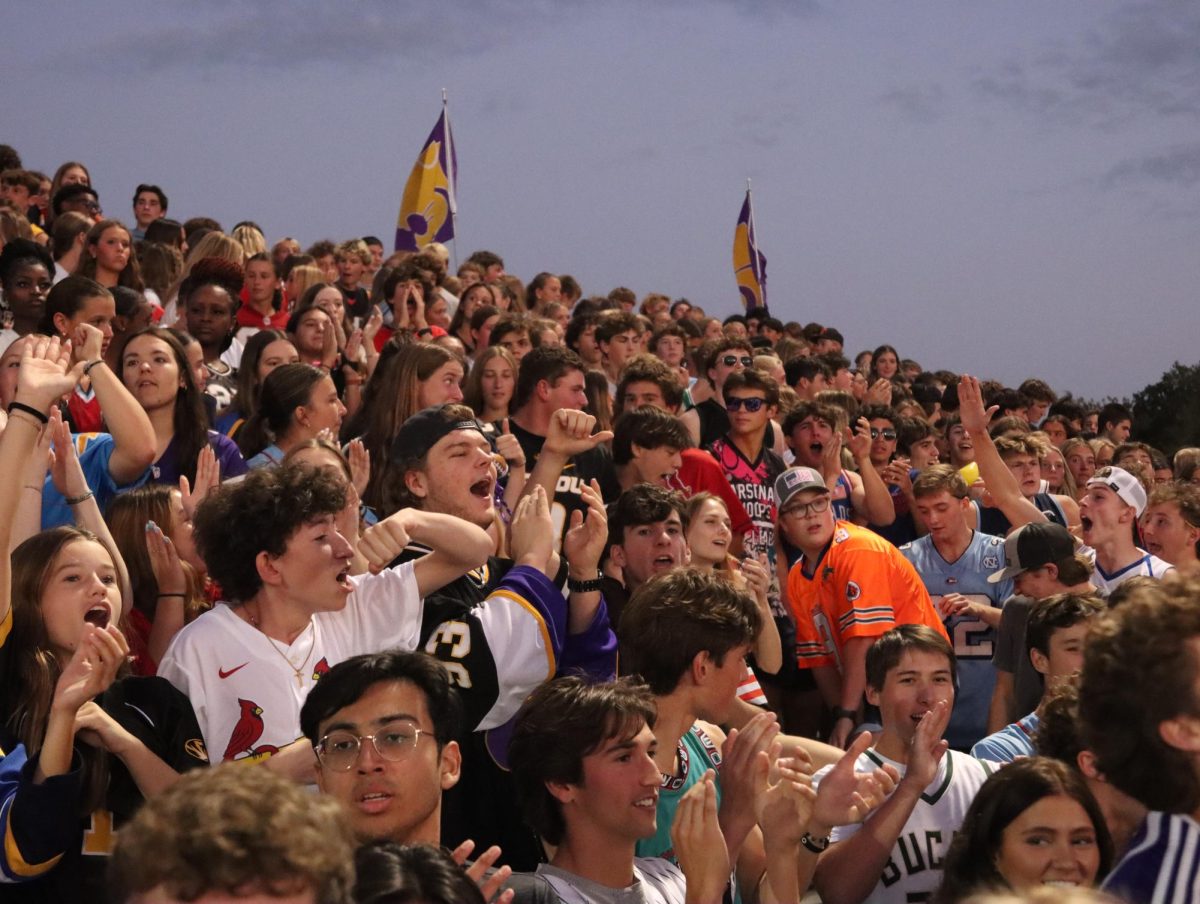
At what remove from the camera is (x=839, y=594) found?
7.93m

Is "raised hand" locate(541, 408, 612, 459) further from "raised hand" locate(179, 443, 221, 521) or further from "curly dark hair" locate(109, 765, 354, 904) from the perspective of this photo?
"curly dark hair" locate(109, 765, 354, 904)

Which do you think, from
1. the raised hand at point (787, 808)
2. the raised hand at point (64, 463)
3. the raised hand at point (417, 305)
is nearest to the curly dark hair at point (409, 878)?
the raised hand at point (787, 808)

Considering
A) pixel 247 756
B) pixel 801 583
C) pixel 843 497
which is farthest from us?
pixel 843 497

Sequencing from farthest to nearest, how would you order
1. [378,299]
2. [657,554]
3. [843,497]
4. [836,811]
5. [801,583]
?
1. [378,299]
2. [843,497]
3. [801,583]
4. [657,554]
5. [836,811]

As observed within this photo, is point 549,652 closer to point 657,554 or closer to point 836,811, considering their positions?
point 836,811

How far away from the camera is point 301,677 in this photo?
14.3 feet

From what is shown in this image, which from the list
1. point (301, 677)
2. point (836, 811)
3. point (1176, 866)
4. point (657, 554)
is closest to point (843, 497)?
point (657, 554)

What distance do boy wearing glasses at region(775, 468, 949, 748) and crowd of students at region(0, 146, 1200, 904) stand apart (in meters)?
0.02

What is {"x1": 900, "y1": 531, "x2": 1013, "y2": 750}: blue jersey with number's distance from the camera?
764 centimetres

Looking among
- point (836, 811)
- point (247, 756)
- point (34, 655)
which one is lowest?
point (836, 811)

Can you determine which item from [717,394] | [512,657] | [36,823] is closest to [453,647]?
[512,657]

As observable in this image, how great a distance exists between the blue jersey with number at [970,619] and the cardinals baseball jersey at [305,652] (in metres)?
3.41

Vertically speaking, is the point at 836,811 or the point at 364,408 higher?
Answer: the point at 364,408

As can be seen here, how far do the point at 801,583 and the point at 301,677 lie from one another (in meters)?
4.37
